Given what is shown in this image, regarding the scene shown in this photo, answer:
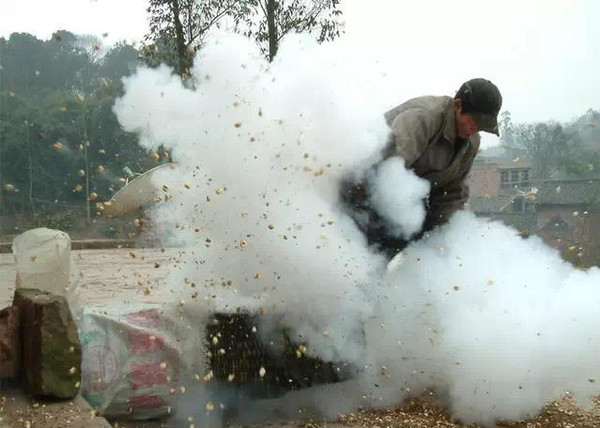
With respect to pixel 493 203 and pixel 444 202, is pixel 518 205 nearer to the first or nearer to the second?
pixel 493 203

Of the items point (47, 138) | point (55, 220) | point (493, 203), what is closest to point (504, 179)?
point (493, 203)

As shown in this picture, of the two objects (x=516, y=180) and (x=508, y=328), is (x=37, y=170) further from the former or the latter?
(x=516, y=180)

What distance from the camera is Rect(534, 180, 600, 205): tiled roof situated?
23.7 metres

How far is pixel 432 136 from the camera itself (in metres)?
3.81

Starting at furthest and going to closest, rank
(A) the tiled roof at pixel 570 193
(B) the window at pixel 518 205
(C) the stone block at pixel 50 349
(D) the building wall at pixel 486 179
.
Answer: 1. (D) the building wall at pixel 486 179
2. (B) the window at pixel 518 205
3. (A) the tiled roof at pixel 570 193
4. (C) the stone block at pixel 50 349

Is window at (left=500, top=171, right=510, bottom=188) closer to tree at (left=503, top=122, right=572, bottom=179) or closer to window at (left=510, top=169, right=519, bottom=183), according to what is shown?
window at (left=510, top=169, right=519, bottom=183)

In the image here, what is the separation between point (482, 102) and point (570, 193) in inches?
921

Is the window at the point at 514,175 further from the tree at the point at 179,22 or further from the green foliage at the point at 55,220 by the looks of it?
the tree at the point at 179,22

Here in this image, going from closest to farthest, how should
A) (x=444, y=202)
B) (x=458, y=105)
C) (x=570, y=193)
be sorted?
1. (x=458, y=105)
2. (x=444, y=202)
3. (x=570, y=193)

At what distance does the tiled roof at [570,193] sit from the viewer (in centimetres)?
2369

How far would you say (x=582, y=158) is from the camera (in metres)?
30.8

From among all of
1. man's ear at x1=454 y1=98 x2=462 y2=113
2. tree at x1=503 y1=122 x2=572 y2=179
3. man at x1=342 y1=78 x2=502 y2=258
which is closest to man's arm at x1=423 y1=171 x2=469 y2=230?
man at x1=342 y1=78 x2=502 y2=258

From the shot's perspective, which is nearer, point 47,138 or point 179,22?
point 179,22

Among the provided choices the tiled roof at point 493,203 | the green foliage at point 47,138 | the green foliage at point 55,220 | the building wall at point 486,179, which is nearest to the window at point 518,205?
the tiled roof at point 493,203
